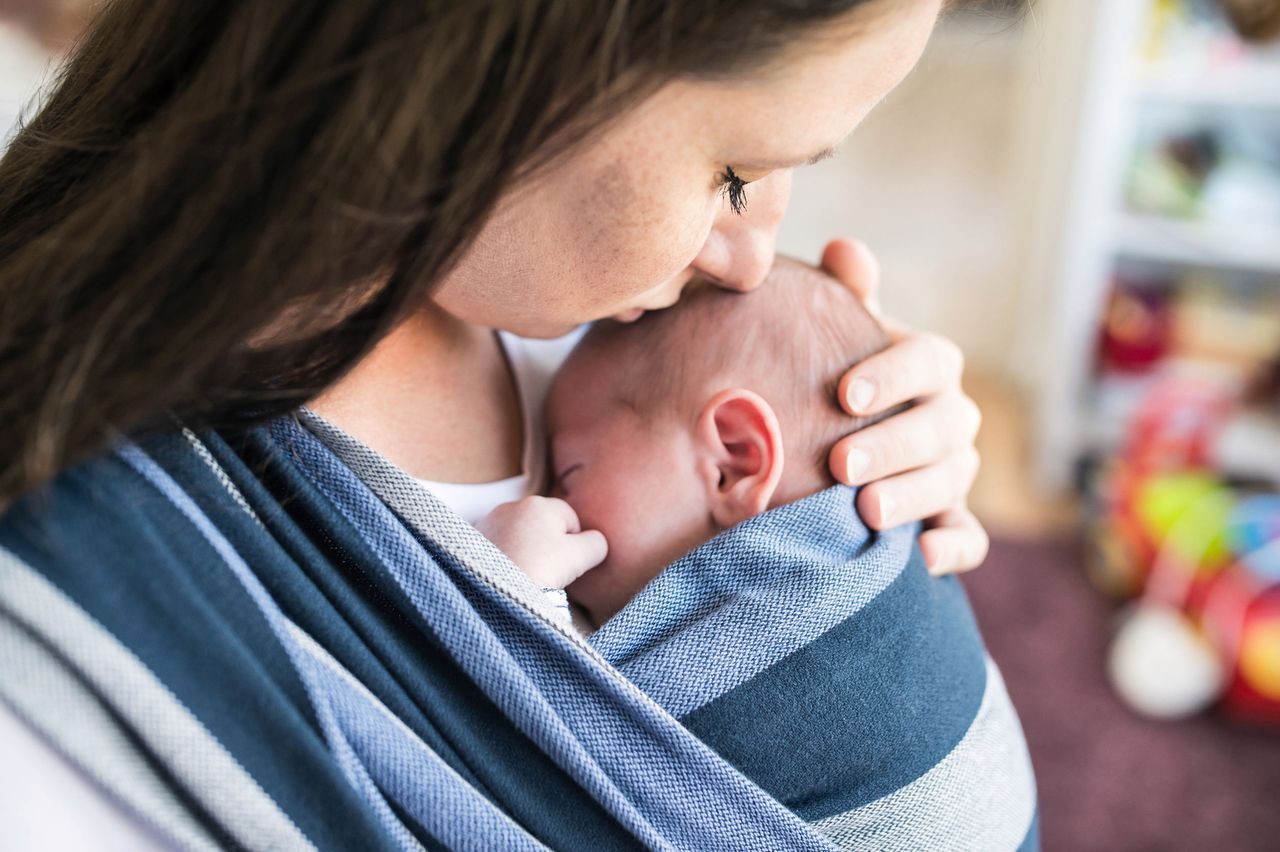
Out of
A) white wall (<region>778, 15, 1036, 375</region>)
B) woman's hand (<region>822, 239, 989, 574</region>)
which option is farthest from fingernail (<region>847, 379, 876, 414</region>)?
white wall (<region>778, 15, 1036, 375</region>)

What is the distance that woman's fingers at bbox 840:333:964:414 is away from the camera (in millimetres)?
883

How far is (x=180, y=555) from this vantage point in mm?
568

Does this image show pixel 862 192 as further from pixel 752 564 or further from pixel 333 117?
pixel 333 117

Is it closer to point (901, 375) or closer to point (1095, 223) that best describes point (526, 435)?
point (901, 375)

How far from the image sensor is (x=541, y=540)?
0.78 metres

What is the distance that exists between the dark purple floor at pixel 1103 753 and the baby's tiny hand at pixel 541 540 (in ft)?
3.84

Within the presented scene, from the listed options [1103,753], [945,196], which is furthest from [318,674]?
[945,196]

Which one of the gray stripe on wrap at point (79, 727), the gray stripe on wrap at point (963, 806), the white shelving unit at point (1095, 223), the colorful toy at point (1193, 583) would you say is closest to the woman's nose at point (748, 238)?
the gray stripe on wrap at point (963, 806)

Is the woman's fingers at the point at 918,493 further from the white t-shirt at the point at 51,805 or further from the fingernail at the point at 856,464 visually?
the white t-shirt at the point at 51,805

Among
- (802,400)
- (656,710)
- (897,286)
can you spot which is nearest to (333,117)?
(656,710)

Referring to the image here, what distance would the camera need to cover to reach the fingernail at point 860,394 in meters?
0.88

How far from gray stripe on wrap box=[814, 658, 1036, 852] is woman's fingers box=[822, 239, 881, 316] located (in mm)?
362

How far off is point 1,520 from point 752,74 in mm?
435

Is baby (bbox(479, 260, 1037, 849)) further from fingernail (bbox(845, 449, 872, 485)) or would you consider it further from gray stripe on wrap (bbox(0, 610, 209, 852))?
gray stripe on wrap (bbox(0, 610, 209, 852))
